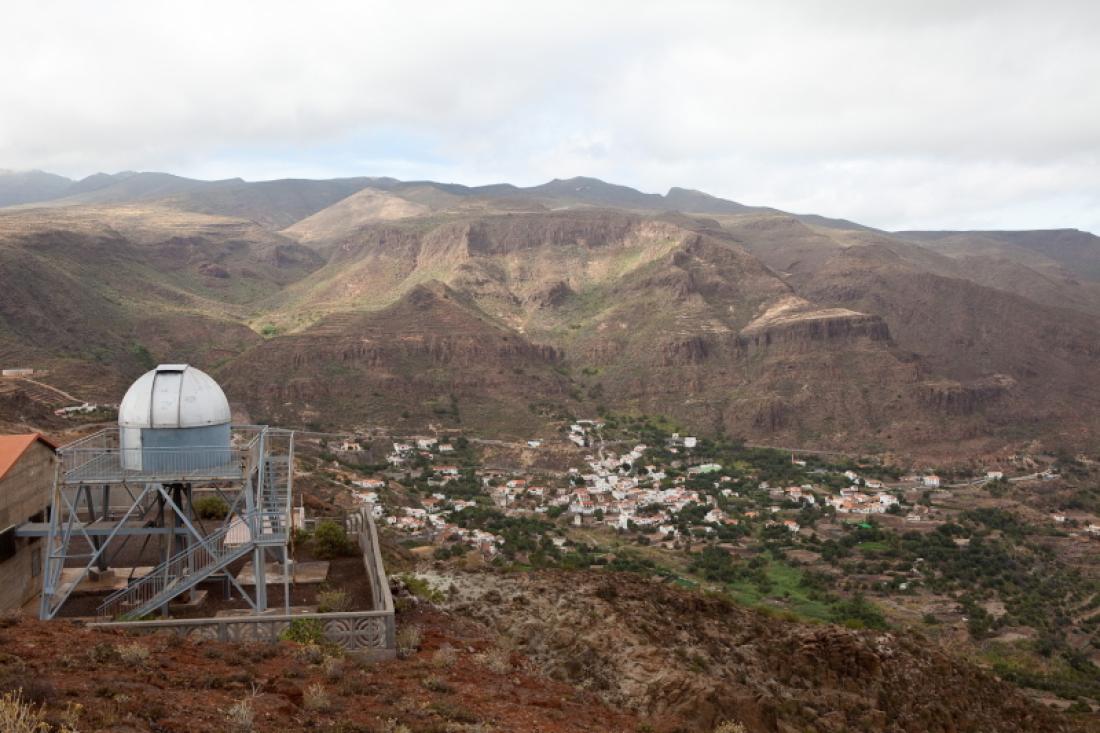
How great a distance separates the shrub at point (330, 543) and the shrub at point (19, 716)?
1104 centimetres

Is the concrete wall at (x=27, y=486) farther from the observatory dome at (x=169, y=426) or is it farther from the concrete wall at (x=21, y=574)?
the observatory dome at (x=169, y=426)

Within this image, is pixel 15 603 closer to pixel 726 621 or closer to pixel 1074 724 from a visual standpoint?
pixel 726 621

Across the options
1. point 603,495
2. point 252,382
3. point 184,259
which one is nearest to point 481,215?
point 184,259

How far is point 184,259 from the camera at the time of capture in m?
138

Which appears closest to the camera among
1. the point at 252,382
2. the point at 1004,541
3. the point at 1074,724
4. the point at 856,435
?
the point at 1074,724

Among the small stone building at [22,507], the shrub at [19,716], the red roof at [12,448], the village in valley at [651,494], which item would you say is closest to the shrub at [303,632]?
the shrub at [19,716]

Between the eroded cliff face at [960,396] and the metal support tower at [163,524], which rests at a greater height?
the metal support tower at [163,524]

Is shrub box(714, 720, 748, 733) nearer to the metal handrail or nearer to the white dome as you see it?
the metal handrail

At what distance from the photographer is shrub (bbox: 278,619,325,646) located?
40.8 feet

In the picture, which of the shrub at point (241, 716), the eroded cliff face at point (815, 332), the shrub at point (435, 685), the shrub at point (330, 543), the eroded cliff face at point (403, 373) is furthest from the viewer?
the eroded cliff face at point (815, 332)

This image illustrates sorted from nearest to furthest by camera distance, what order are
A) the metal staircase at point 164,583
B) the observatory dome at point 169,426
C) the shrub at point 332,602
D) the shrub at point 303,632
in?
the shrub at point 303,632 → the metal staircase at point 164,583 → the shrub at point 332,602 → the observatory dome at point 169,426

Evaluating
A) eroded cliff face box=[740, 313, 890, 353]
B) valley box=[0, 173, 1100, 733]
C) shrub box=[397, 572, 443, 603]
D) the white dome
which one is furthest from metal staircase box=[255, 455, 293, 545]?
eroded cliff face box=[740, 313, 890, 353]

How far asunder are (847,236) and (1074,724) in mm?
192788

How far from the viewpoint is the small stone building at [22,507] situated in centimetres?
1645
